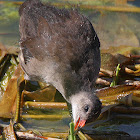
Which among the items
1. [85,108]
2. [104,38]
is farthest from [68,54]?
[104,38]

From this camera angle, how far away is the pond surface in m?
5.08

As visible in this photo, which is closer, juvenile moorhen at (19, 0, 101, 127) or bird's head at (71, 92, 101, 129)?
bird's head at (71, 92, 101, 129)

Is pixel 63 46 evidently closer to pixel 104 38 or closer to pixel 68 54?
pixel 68 54

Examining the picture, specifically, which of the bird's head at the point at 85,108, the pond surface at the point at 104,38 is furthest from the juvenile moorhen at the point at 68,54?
the pond surface at the point at 104,38

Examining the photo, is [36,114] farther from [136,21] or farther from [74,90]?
[136,21]

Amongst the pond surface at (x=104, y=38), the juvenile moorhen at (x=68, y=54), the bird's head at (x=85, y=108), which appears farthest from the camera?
the pond surface at (x=104, y=38)

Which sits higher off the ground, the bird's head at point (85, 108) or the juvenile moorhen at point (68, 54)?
the juvenile moorhen at point (68, 54)

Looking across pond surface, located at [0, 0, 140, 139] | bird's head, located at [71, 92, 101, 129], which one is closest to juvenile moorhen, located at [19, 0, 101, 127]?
bird's head, located at [71, 92, 101, 129]

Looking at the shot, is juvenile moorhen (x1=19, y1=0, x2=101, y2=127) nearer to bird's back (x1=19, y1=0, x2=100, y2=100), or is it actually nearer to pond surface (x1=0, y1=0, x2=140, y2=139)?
bird's back (x1=19, y1=0, x2=100, y2=100)

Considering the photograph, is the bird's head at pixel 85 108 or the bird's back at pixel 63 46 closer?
the bird's head at pixel 85 108

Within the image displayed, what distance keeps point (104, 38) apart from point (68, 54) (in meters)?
2.95

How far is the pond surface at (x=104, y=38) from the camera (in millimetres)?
5081

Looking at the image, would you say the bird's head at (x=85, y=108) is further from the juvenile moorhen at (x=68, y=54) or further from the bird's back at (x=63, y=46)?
the bird's back at (x=63, y=46)

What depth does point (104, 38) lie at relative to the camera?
752cm
